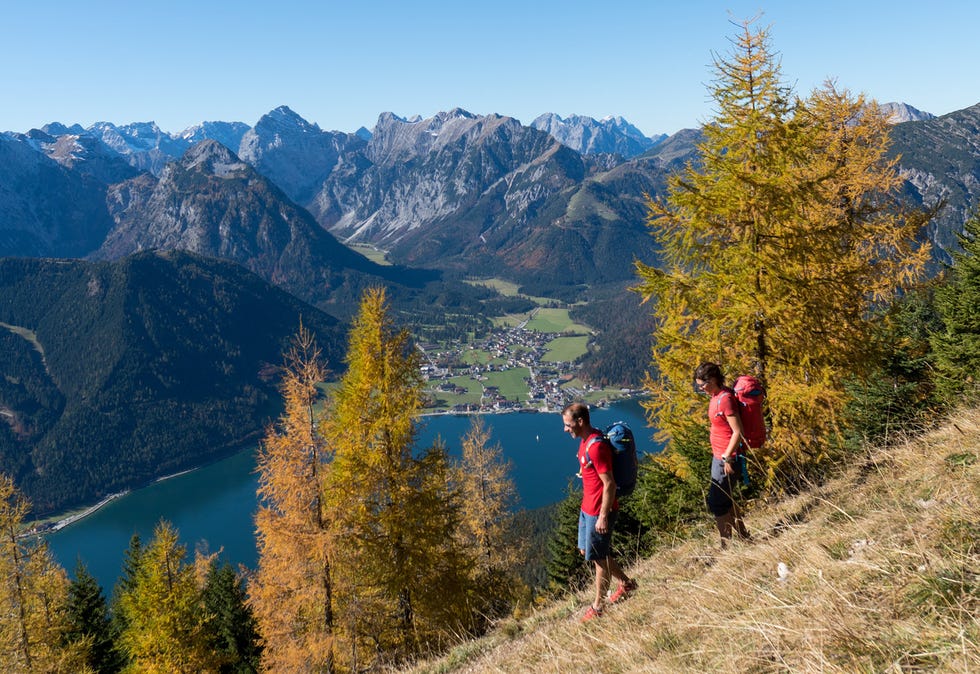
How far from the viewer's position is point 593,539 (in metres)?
6.06

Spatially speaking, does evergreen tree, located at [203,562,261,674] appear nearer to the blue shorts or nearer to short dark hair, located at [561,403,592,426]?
the blue shorts

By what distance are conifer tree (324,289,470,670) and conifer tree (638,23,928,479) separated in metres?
6.76

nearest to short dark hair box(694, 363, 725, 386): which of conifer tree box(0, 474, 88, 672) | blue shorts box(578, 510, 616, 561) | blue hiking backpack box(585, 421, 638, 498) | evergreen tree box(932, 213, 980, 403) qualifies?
blue hiking backpack box(585, 421, 638, 498)

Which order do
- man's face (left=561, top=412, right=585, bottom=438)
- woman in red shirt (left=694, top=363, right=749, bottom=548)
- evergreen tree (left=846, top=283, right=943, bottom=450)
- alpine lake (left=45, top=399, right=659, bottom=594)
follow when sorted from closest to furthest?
man's face (left=561, top=412, right=585, bottom=438)
woman in red shirt (left=694, top=363, right=749, bottom=548)
evergreen tree (left=846, top=283, right=943, bottom=450)
alpine lake (left=45, top=399, right=659, bottom=594)

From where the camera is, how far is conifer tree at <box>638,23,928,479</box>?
395 inches

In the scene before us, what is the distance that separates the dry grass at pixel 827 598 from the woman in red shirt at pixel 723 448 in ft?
1.30

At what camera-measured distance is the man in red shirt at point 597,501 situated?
19.1ft

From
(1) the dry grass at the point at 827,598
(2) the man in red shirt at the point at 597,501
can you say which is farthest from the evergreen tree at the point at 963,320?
(2) the man in red shirt at the point at 597,501

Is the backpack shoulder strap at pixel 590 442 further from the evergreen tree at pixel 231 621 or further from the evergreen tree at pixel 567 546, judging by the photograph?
the evergreen tree at pixel 231 621

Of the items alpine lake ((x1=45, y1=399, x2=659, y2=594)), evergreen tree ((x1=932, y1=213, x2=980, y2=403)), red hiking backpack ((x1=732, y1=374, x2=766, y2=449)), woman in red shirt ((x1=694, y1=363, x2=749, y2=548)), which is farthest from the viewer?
alpine lake ((x1=45, y1=399, x2=659, y2=594))

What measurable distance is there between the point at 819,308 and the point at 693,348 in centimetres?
244

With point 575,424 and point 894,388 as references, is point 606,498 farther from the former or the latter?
point 894,388

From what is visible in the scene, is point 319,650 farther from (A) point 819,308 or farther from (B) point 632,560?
(A) point 819,308

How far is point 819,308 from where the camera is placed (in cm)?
1023
